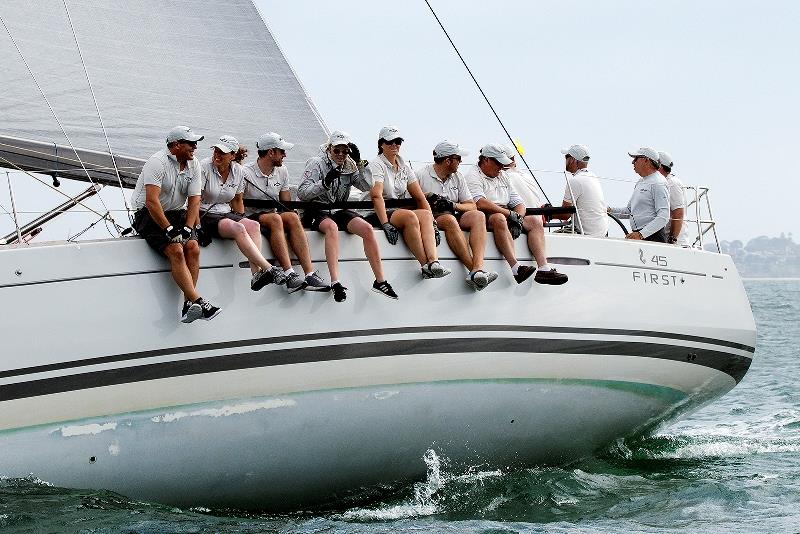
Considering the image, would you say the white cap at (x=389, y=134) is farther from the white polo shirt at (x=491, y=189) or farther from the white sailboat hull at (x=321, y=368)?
the white polo shirt at (x=491, y=189)

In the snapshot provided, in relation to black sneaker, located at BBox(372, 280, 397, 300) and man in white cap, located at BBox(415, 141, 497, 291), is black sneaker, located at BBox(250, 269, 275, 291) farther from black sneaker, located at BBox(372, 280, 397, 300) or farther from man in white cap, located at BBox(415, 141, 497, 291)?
man in white cap, located at BBox(415, 141, 497, 291)

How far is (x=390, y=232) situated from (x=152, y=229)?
1.62 m

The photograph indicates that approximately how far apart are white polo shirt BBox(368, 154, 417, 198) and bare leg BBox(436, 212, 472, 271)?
0.34 metres

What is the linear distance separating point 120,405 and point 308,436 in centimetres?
126

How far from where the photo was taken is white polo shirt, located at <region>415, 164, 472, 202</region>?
8.78 metres

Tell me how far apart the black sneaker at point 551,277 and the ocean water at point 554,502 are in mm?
1437

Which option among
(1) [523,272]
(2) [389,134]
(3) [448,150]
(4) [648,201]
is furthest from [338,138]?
(4) [648,201]

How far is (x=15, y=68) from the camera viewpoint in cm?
880

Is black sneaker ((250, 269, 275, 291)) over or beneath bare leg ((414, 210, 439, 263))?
beneath

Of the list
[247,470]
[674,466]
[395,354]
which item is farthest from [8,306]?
[674,466]

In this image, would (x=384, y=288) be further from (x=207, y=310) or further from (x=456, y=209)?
(x=207, y=310)

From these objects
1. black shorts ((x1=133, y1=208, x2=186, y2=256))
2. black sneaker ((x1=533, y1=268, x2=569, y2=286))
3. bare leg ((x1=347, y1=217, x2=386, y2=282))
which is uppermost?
black shorts ((x1=133, y1=208, x2=186, y2=256))

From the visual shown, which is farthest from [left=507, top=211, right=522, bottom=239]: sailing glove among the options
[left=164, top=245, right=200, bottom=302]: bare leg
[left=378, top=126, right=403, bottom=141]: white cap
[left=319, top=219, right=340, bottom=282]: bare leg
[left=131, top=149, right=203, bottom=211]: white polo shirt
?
[left=164, top=245, right=200, bottom=302]: bare leg

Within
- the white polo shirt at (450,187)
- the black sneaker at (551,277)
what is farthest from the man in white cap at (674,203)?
the white polo shirt at (450,187)
